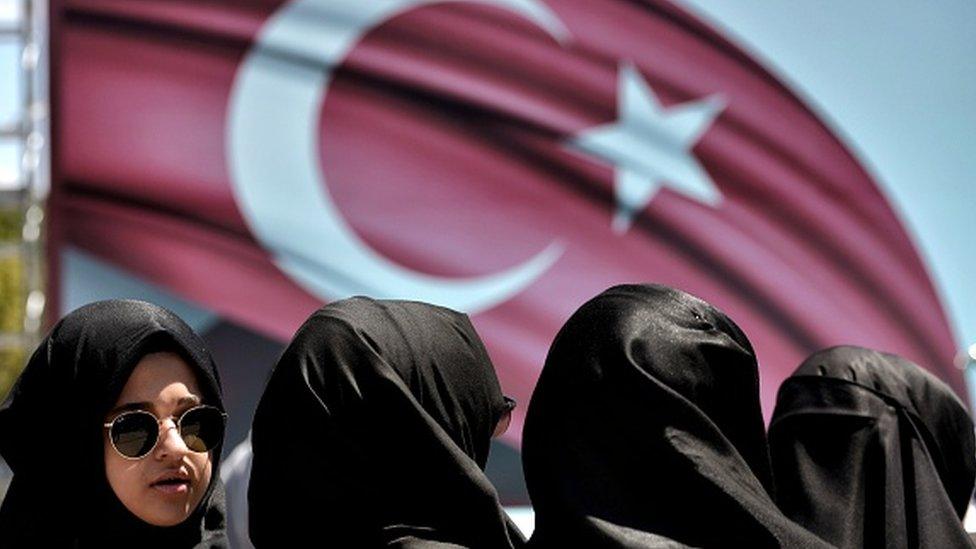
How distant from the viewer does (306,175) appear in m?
6.09

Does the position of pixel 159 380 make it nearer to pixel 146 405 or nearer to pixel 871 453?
pixel 146 405

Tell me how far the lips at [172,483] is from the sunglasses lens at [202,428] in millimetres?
43

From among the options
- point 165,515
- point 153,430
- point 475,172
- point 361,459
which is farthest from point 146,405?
point 475,172

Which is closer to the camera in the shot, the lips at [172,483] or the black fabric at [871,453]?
the lips at [172,483]

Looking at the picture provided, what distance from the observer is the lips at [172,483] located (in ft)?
8.53

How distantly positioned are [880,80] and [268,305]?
2319 mm

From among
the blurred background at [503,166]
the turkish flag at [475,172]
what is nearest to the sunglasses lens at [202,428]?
the blurred background at [503,166]

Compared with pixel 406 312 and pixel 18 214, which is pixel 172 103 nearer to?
pixel 18 214

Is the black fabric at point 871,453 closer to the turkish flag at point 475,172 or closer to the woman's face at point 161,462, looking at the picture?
the woman's face at point 161,462

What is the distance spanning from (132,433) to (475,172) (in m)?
3.68

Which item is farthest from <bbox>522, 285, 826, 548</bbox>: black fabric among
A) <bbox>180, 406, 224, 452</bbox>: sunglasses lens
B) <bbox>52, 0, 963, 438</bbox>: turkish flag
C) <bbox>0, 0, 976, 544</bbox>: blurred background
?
<bbox>52, 0, 963, 438</bbox>: turkish flag

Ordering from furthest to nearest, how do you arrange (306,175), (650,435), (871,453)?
(306,175) < (871,453) < (650,435)

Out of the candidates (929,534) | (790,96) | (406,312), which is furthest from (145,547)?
(790,96)

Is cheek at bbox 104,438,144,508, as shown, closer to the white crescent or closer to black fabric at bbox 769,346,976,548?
black fabric at bbox 769,346,976,548
